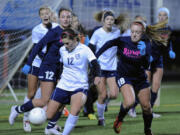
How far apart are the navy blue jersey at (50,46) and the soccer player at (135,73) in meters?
1.01

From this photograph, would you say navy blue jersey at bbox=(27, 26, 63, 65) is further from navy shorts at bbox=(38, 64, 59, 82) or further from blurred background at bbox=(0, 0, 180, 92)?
blurred background at bbox=(0, 0, 180, 92)

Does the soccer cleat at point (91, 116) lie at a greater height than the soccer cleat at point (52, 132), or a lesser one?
lesser

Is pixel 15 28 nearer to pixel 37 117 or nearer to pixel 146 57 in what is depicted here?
pixel 146 57

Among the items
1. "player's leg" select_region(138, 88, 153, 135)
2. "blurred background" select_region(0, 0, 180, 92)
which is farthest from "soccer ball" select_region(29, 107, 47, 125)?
"blurred background" select_region(0, 0, 180, 92)

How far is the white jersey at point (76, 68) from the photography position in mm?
6578

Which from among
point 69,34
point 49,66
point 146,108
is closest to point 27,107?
point 49,66

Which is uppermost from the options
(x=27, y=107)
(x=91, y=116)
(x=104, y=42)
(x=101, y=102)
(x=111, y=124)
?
(x=104, y=42)

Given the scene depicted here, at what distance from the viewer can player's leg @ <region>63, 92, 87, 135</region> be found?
6.34 m

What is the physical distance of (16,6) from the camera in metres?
8.39

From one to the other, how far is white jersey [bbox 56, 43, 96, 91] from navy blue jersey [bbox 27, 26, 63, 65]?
2.54ft

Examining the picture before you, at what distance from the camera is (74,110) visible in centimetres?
638

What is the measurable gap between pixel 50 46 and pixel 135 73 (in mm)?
1399

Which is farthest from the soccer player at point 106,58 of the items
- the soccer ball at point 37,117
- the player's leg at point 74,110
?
the soccer ball at point 37,117

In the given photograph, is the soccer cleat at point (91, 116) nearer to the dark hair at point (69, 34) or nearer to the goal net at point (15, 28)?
the goal net at point (15, 28)
